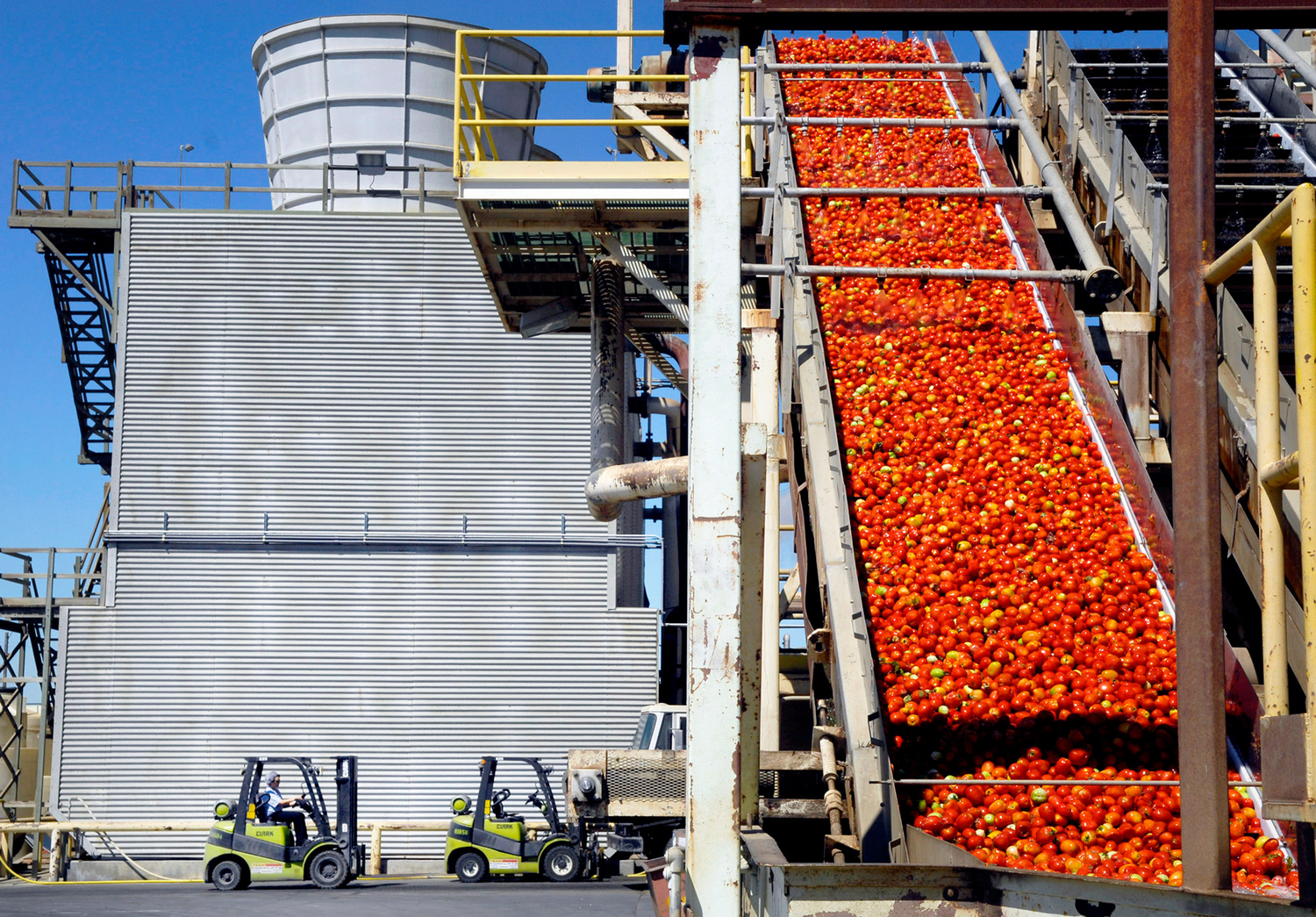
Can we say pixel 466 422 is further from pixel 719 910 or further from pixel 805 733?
pixel 719 910

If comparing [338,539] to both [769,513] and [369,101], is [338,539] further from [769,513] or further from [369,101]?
[769,513]

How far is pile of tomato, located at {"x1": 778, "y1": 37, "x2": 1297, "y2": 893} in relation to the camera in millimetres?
5004

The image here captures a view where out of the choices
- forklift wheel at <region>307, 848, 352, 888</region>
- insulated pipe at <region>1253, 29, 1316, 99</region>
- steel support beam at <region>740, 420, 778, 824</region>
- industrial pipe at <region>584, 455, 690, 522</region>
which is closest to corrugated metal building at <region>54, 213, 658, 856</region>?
forklift wheel at <region>307, 848, 352, 888</region>

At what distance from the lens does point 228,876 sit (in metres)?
15.3

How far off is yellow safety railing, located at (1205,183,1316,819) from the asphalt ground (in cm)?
1016

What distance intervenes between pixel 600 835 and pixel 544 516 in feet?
18.7

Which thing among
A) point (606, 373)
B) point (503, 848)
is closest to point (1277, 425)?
point (606, 373)

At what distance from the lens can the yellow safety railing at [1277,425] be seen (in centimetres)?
244

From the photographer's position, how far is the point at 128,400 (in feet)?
67.0

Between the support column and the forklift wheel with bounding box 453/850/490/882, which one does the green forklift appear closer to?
the forklift wheel with bounding box 453/850/490/882

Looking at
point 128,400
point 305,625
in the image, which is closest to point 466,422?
point 305,625

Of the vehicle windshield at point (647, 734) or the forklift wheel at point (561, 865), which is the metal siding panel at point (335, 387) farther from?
the forklift wheel at point (561, 865)

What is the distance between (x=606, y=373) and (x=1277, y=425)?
8882 mm

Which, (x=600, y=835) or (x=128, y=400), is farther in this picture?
(x=128, y=400)
